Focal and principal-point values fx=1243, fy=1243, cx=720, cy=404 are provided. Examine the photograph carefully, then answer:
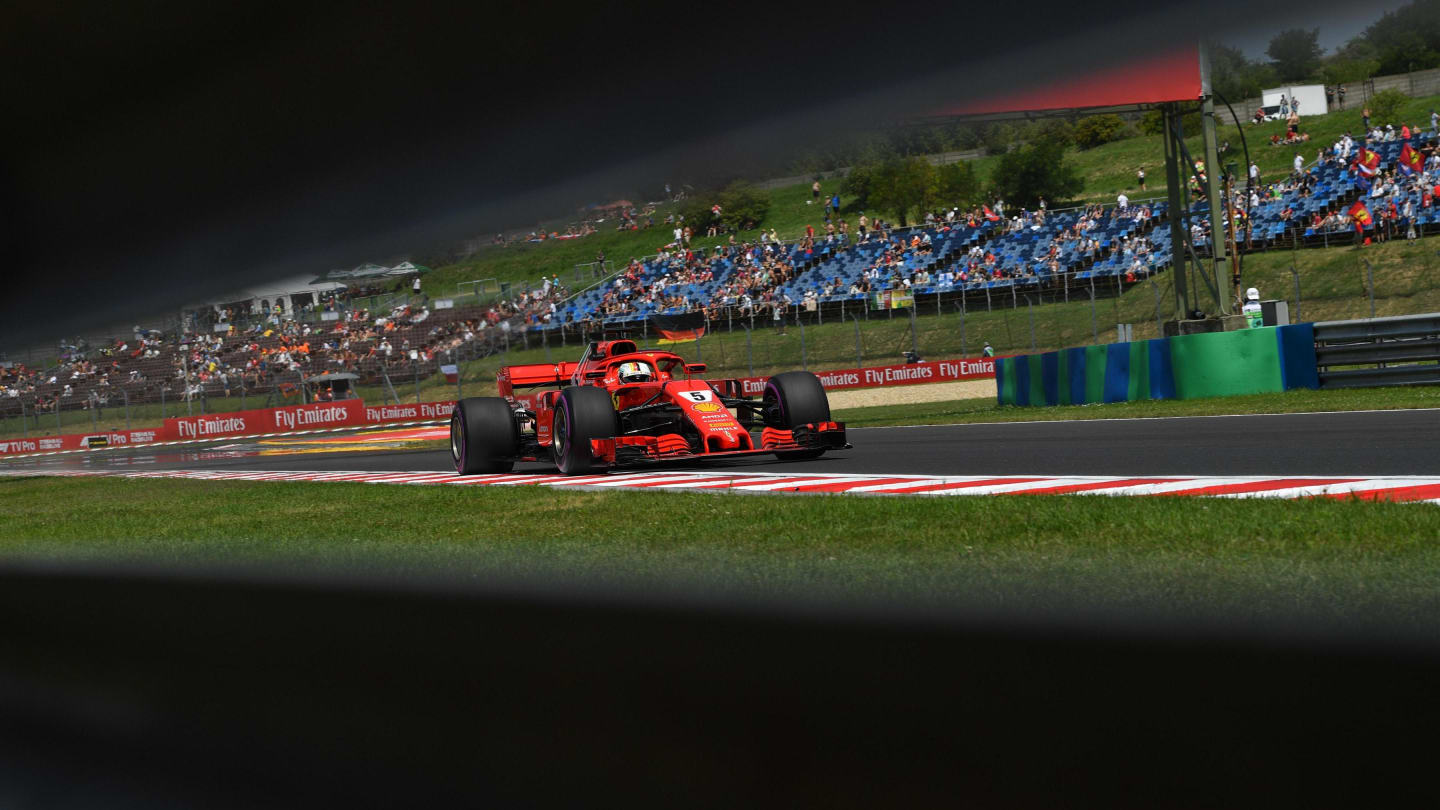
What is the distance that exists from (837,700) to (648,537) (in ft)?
11.1

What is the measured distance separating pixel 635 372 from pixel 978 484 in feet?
16.2

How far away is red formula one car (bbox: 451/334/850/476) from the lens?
10.8m

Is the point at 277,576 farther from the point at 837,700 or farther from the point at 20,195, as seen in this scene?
the point at 837,700

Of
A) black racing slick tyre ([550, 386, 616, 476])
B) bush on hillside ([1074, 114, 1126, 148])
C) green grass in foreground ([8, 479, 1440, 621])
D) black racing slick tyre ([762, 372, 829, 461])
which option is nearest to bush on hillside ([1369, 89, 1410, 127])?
bush on hillside ([1074, 114, 1126, 148])

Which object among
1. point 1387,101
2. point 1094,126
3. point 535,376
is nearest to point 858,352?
point 1094,126

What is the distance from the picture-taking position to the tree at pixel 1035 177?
44.6 metres

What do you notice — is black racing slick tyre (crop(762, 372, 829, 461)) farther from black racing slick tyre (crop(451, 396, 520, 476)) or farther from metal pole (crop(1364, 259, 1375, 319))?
metal pole (crop(1364, 259, 1375, 319))

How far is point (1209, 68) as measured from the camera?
6.86 feet

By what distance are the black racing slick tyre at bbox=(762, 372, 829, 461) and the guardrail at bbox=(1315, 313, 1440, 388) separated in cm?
683

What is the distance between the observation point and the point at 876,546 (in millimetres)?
4992

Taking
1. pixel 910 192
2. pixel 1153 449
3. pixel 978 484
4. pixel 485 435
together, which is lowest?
pixel 1153 449

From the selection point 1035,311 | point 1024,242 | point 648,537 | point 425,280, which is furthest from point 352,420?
point 425,280

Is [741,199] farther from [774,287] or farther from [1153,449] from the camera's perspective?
[774,287]

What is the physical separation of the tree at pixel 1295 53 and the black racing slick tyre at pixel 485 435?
34.1ft
